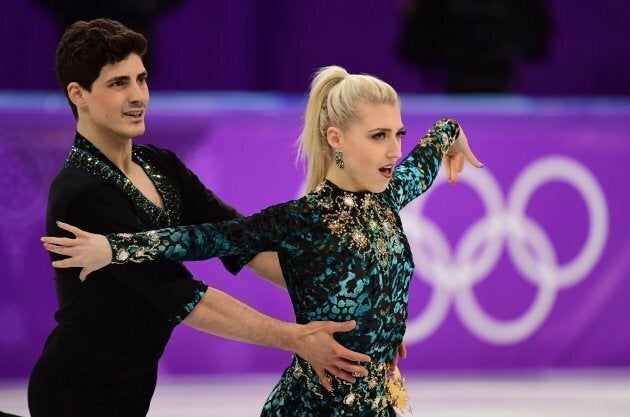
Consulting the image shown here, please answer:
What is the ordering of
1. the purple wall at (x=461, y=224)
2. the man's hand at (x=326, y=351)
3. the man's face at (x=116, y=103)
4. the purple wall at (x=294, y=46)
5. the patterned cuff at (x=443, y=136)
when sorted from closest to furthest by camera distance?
the man's hand at (x=326, y=351) < the man's face at (x=116, y=103) < the patterned cuff at (x=443, y=136) < the purple wall at (x=461, y=224) < the purple wall at (x=294, y=46)

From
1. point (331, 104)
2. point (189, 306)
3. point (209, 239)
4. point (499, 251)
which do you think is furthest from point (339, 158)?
point (499, 251)

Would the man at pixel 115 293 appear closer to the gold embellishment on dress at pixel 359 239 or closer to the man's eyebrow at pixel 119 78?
the man's eyebrow at pixel 119 78

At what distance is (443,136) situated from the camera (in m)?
3.87

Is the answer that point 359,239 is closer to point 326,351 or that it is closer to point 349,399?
point 326,351

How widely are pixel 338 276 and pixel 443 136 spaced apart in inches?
34.9

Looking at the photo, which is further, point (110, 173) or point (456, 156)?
point (456, 156)

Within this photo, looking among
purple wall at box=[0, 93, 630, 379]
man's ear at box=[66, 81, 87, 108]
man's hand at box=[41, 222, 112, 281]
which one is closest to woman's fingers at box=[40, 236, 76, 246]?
man's hand at box=[41, 222, 112, 281]

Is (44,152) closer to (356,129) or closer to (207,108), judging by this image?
(207,108)

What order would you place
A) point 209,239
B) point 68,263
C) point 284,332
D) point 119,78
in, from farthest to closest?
point 119,78, point 284,332, point 209,239, point 68,263

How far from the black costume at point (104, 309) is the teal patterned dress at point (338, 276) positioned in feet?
0.68

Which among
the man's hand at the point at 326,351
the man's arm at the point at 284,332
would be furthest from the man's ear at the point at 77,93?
the man's hand at the point at 326,351

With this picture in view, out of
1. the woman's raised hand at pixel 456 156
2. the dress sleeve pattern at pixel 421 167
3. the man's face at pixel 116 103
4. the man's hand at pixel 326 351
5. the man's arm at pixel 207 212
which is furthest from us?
the woman's raised hand at pixel 456 156

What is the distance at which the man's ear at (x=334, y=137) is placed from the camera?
131 inches

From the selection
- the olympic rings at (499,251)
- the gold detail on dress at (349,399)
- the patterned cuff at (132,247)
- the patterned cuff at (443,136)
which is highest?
the olympic rings at (499,251)
